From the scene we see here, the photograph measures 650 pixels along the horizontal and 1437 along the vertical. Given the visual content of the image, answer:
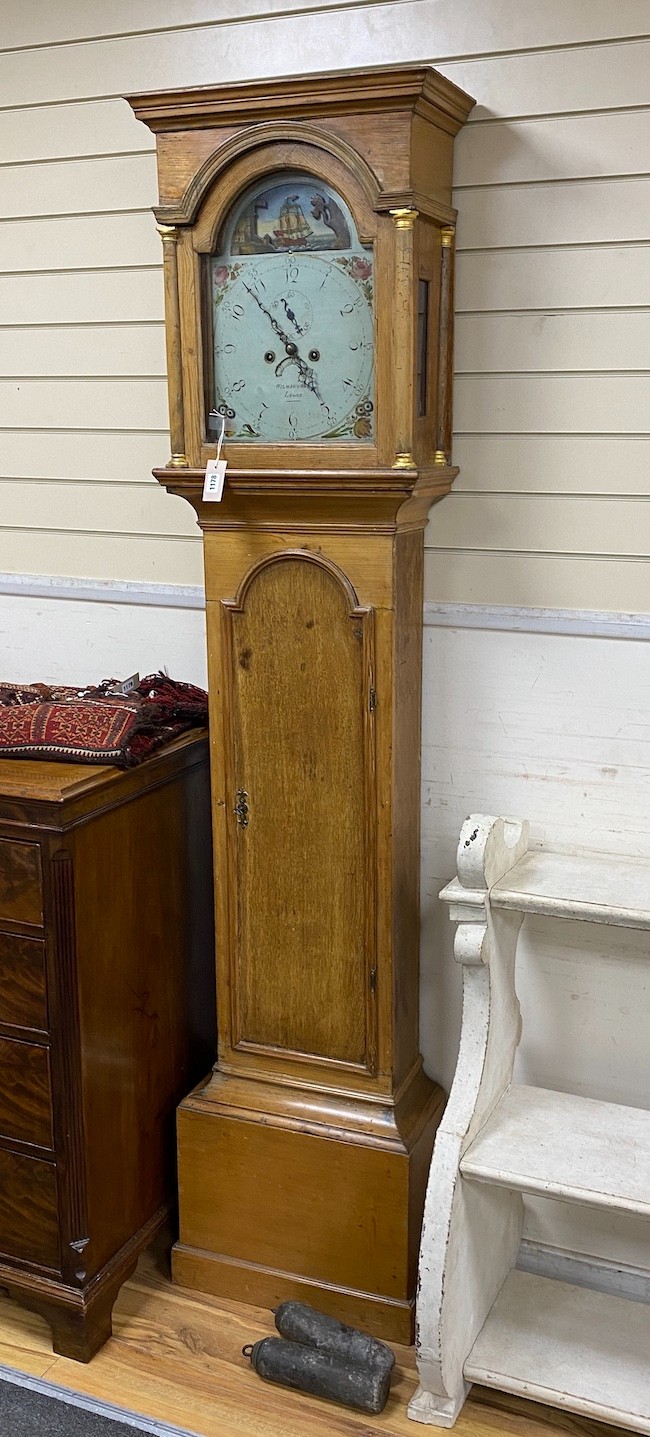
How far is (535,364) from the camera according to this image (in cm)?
205

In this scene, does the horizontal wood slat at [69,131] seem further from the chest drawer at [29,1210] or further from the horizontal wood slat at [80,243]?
the chest drawer at [29,1210]

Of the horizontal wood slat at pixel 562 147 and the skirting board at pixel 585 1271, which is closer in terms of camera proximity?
the horizontal wood slat at pixel 562 147

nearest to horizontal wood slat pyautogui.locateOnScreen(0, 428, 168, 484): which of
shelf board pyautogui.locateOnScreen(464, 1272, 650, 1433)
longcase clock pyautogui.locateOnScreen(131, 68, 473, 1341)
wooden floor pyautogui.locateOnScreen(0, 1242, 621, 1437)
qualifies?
longcase clock pyautogui.locateOnScreen(131, 68, 473, 1341)

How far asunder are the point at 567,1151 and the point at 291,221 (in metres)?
1.48

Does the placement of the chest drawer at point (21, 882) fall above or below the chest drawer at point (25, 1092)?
above

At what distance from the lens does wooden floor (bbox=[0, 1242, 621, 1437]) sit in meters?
2.00

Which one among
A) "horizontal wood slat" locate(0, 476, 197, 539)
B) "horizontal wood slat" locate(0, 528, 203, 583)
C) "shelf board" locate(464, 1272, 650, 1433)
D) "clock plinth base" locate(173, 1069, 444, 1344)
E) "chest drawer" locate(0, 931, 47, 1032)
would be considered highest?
"horizontal wood slat" locate(0, 476, 197, 539)

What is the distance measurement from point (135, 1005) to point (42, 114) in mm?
1648

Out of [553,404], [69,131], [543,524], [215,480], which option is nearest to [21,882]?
[215,480]

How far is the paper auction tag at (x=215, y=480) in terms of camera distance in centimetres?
194

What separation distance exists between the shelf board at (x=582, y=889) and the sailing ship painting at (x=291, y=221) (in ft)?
3.32

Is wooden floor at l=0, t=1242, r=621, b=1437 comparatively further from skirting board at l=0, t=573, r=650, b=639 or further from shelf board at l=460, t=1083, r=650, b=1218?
skirting board at l=0, t=573, r=650, b=639

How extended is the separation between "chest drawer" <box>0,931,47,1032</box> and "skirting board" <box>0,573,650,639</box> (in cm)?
75

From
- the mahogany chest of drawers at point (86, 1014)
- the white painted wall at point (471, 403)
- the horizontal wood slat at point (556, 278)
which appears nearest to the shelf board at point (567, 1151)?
the white painted wall at point (471, 403)
